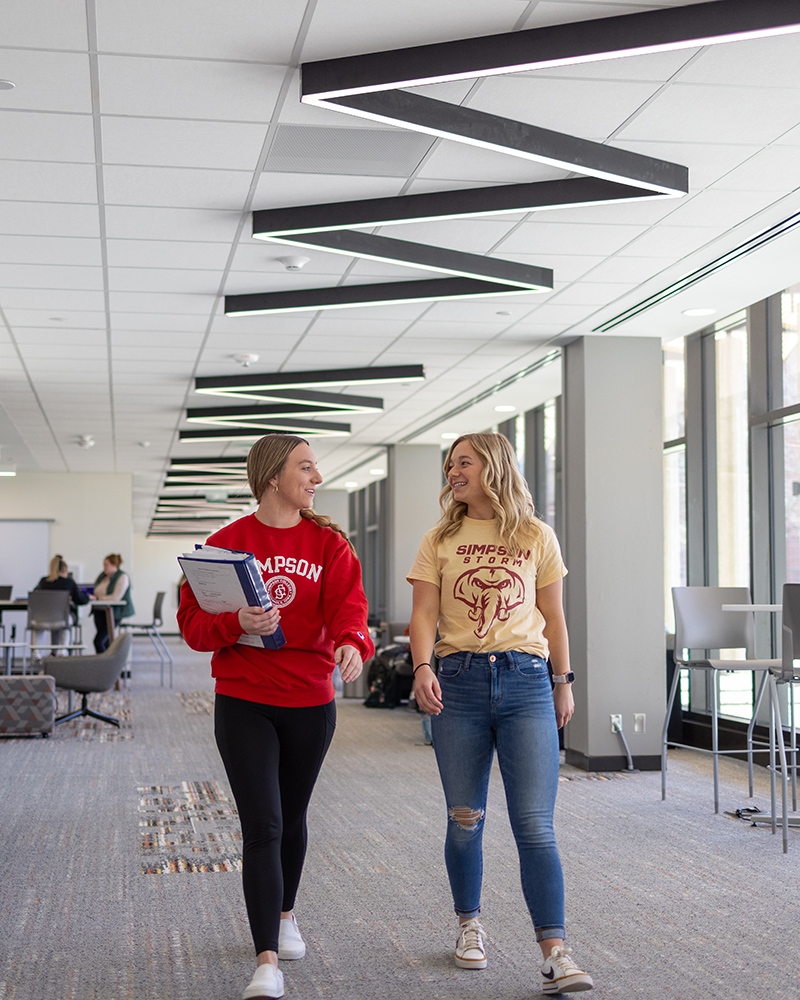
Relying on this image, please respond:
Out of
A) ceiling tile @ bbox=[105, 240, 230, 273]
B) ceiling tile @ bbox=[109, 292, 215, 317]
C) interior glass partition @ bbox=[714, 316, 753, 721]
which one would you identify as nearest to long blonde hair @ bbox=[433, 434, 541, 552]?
ceiling tile @ bbox=[105, 240, 230, 273]

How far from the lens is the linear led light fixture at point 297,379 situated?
8586 mm

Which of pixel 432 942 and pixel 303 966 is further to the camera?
pixel 432 942

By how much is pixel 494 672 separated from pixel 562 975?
31.5 inches

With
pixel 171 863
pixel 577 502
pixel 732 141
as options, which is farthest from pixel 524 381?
pixel 171 863

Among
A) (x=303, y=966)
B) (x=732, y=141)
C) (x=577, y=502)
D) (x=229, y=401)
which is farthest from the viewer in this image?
(x=229, y=401)

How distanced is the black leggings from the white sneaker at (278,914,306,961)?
267mm

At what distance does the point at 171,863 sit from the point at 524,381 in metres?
5.91

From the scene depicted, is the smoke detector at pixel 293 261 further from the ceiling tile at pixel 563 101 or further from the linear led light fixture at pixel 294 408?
the linear led light fixture at pixel 294 408

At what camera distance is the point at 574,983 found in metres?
2.74

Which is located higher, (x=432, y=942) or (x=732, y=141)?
(x=732, y=141)

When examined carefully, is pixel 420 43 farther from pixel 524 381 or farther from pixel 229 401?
pixel 229 401

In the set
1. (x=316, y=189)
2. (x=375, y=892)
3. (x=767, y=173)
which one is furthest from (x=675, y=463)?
(x=375, y=892)

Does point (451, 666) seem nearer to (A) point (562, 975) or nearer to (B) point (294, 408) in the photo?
(A) point (562, 975)

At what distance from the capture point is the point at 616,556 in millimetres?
7090
